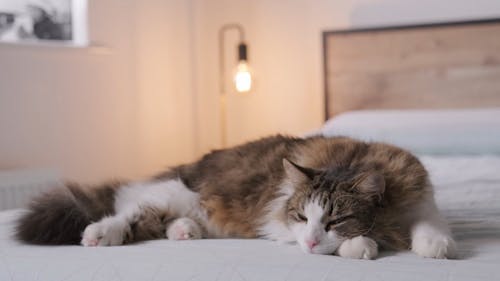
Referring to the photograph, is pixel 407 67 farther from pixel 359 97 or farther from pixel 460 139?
pixel 460 139

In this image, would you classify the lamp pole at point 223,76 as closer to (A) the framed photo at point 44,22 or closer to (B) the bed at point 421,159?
(B) the bed at point 421,159

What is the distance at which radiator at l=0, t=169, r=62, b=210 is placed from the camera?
237 cm

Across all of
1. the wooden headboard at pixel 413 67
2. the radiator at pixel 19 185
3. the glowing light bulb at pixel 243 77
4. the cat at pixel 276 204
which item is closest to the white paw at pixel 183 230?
the cat at pixel 276 204

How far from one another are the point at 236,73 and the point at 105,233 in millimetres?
2087

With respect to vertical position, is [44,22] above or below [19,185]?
above

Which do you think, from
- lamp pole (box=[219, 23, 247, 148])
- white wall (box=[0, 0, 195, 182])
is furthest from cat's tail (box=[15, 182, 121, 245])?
lamp pole (box=[219, 23, 247, 148])

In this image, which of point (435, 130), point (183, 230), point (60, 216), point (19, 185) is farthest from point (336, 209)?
point (19, 185)

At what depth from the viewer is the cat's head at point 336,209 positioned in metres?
1.16

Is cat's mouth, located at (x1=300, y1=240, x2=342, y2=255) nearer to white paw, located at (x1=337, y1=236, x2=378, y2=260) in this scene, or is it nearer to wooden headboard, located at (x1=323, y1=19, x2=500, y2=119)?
white paw, located at (x1=337, y1=236, x2=378, y2=260)

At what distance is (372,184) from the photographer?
1.16 metres

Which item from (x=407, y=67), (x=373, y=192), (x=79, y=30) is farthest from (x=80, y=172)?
(x=373, y=192)

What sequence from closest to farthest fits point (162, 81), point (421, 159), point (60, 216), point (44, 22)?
point (60, 216)
point (421, 159)
point (44, 22)
point (162, 81)

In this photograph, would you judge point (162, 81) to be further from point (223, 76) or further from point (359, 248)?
point (359, 248)

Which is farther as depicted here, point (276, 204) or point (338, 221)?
point (276, 204)
